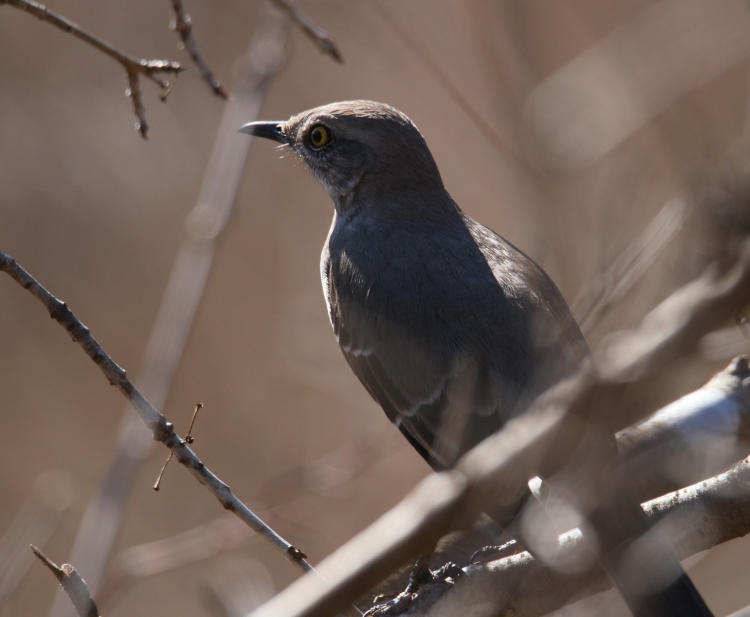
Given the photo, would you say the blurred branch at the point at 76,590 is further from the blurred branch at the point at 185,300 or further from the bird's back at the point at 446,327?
the bird's back at the point at 446,327

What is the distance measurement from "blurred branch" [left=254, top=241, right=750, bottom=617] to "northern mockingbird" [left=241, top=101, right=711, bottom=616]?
5.95ft

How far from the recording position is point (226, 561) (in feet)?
23.8

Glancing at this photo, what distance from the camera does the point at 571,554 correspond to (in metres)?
2.97

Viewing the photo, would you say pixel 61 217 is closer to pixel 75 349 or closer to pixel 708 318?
pixel 75 349

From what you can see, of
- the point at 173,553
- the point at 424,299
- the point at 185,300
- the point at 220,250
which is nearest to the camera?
the point at 185,300

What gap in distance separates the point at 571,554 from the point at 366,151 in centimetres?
251

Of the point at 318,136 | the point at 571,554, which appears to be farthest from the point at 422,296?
the point at 318,136

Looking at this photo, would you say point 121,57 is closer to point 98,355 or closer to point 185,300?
point 98,355

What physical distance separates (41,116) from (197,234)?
5.30 m

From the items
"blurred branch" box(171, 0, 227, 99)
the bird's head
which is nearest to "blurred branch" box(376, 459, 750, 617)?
"blurred branch" box(171, 0, 227, 99)

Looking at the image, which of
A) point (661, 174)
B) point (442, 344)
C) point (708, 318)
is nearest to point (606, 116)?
point (661, 174)

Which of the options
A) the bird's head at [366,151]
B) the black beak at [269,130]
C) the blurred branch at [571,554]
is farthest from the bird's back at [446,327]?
the black beak at [269,130]

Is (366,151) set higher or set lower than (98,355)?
higher

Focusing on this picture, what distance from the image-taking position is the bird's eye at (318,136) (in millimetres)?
4922
